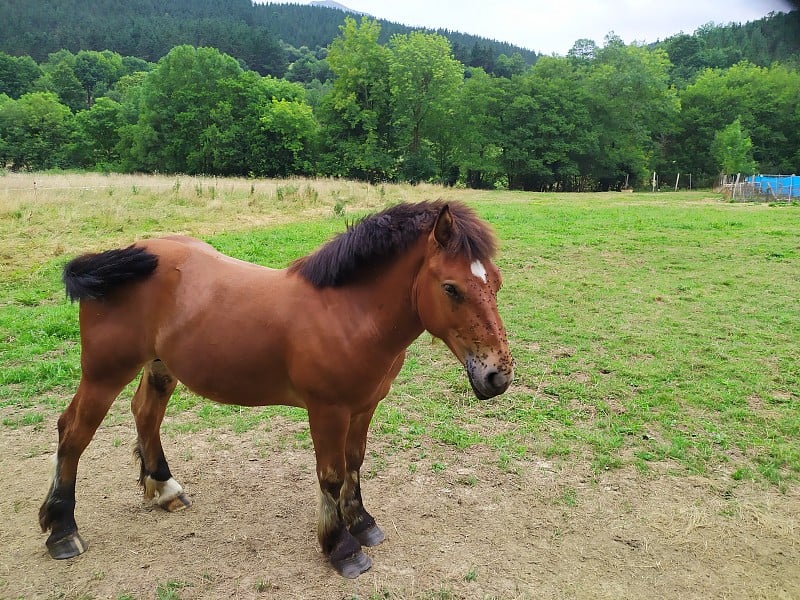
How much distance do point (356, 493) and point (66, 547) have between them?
184cm

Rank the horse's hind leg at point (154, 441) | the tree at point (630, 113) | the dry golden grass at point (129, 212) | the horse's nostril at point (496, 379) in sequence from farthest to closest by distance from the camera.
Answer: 1. the tree at point (630, 113)
2. the dry golden grass at point (129, 212)
3. the horse's hind leg at point (154, 441)
4. the horse's nostril at point (496, 379)

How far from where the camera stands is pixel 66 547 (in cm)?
323

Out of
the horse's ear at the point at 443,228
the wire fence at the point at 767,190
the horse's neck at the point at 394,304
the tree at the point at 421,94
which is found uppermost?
the tree at the point at 421,94

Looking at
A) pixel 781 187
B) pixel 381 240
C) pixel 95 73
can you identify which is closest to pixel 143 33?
pixel 95 73

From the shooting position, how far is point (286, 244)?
1246cm

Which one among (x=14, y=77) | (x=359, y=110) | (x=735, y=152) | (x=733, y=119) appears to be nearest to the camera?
(x=735, y=152)

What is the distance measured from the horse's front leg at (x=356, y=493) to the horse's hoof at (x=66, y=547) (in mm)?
1680

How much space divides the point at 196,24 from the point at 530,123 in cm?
8098

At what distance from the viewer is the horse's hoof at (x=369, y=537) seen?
3.37 metres

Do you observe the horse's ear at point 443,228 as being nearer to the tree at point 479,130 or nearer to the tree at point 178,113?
the tree at point 479,130

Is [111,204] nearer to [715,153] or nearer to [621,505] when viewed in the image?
[621,505]

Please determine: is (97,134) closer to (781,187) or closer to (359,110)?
(359,110)

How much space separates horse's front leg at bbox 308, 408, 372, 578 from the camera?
2.92 m

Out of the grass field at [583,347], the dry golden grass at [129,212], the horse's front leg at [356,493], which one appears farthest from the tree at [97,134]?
the horse's front leg at [356,493]
